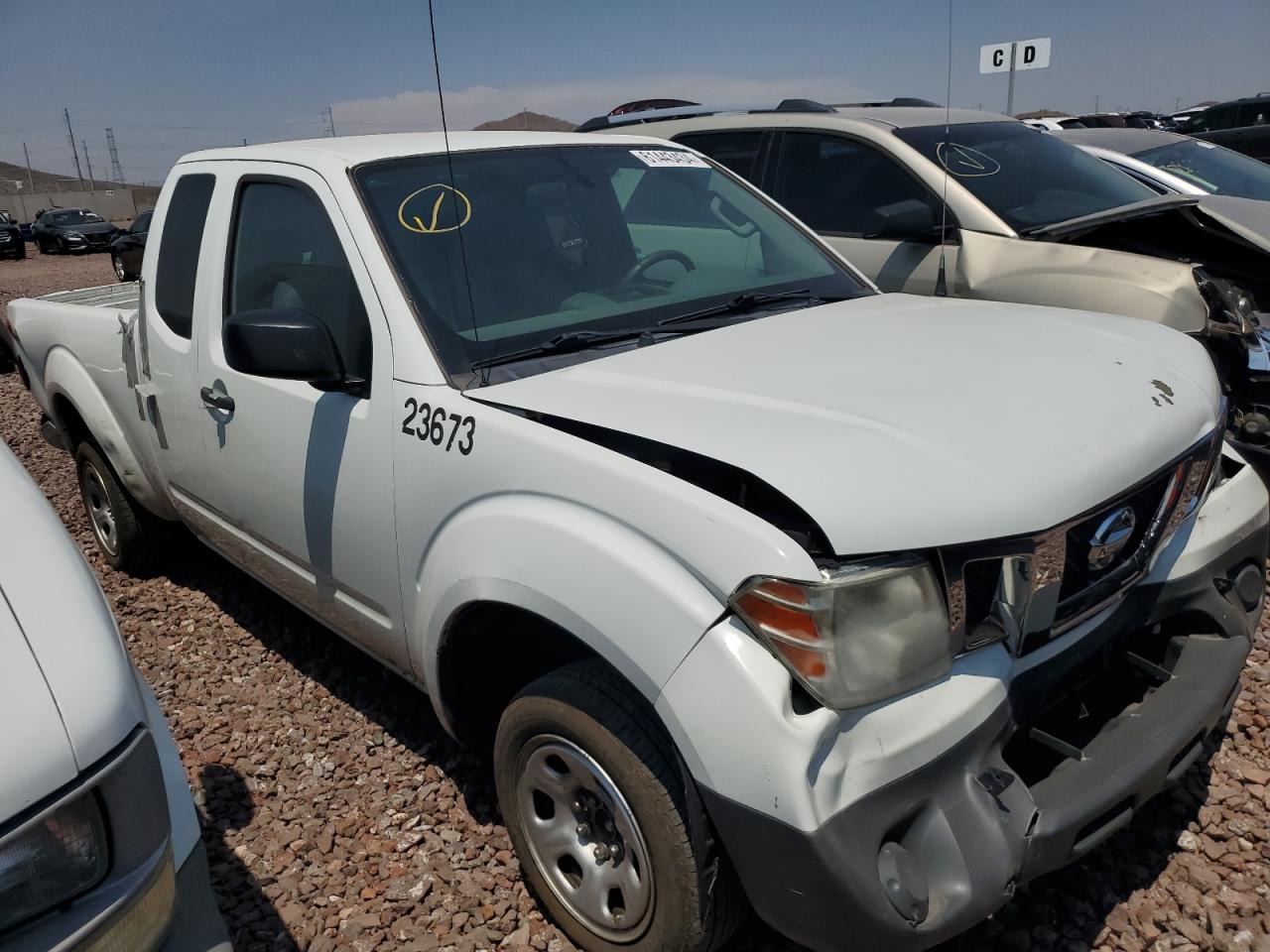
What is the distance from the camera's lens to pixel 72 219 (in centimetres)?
3125

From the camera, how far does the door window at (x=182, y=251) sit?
11.0 ft

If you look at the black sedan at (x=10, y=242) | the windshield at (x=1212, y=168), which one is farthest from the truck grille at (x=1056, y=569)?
the black sedan at (x=10, y=242)

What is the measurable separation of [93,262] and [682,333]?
1164 inches

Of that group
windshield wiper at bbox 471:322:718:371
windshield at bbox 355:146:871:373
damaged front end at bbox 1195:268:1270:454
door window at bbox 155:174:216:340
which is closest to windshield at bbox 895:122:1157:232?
damaged front end at bbox 1195:268:1270:454

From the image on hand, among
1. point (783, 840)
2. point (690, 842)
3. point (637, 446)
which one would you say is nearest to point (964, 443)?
point (637, 446)

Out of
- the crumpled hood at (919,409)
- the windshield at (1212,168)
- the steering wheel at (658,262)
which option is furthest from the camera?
the windshield at (1212,168)

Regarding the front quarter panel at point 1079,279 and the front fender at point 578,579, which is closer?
the front fender at point 578,579

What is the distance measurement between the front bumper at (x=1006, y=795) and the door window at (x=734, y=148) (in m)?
4.14

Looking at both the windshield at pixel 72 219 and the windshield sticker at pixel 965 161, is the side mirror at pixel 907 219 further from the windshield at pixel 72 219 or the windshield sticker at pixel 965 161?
the windshield at pixel 72 219

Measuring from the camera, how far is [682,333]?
8.87ft

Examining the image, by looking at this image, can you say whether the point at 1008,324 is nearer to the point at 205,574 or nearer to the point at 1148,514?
the point at 1148,514

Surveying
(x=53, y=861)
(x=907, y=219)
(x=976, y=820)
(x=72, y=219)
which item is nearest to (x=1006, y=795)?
(x=976, y=820)

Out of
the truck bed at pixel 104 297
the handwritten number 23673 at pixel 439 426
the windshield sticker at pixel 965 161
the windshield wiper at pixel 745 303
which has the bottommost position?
the handwritten number 23673 at pixel 439 426

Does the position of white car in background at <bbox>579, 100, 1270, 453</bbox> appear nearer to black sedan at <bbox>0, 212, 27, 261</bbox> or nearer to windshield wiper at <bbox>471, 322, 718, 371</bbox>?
windshield wiper at <bbox>471, 322, 718, 371</bbox>
